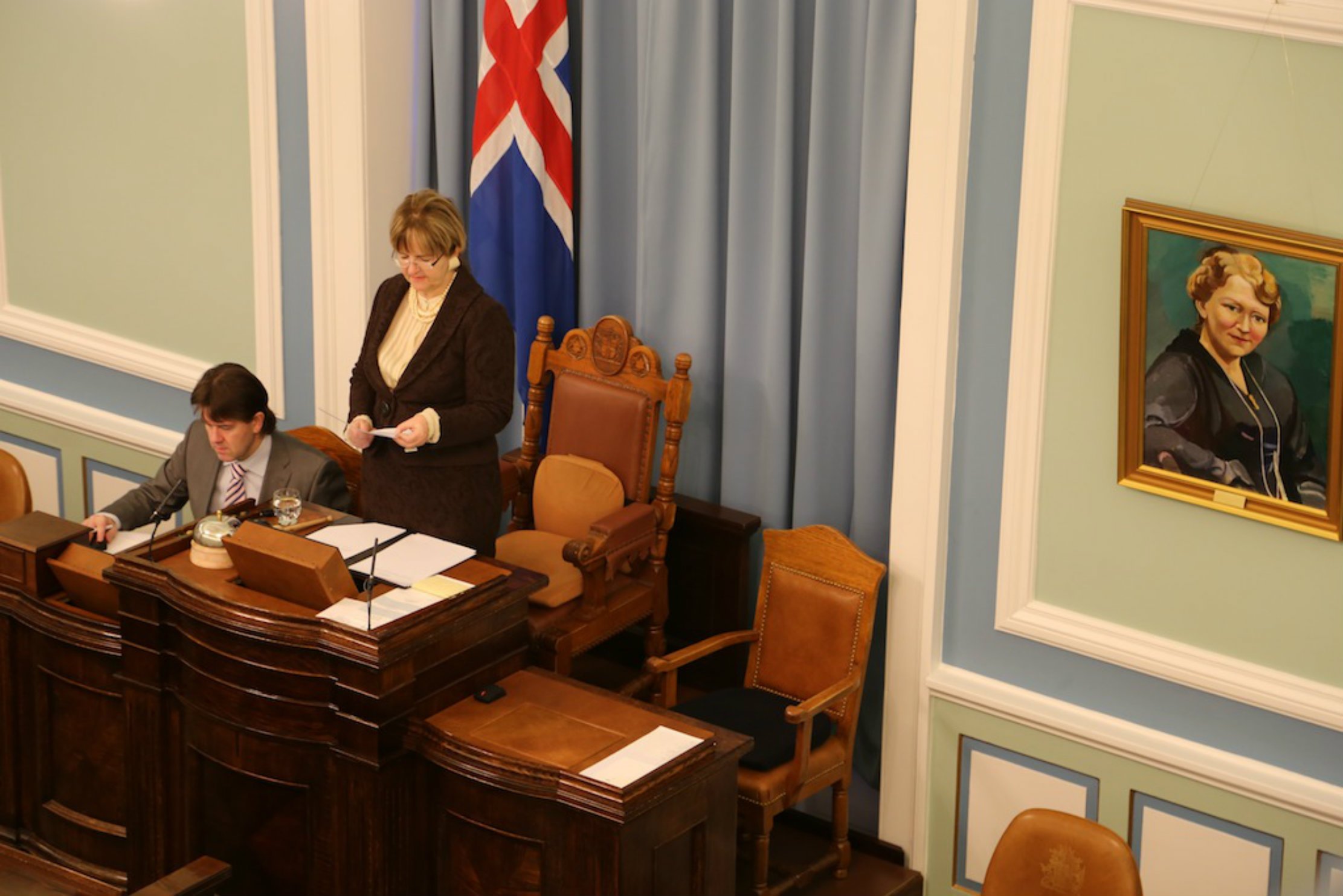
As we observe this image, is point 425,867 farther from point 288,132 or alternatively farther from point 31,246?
Answer: point 31,246

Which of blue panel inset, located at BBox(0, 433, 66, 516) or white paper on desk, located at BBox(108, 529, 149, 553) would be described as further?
blue panel inset, located at BBox(0, 433, 66, 516)

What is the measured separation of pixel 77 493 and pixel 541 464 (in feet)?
8.21

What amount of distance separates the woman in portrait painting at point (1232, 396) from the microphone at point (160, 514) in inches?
105

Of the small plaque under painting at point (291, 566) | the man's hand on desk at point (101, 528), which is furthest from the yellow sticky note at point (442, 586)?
the man's hand on desk at point (101, 528)

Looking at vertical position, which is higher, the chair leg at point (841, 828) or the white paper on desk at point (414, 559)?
the white paper on desk at point (414, 559)

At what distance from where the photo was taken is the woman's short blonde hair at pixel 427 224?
4.87m

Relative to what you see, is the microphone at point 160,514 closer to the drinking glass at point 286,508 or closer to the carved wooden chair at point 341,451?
the drinking glass at point 286,508

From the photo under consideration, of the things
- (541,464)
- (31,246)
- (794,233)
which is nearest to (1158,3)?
(794,233)

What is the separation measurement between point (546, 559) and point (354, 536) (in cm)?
100

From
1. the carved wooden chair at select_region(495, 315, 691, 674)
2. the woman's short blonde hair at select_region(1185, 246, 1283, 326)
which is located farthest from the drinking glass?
the woman's short blonde hair at select_region(1185, 246, 1283, 326)

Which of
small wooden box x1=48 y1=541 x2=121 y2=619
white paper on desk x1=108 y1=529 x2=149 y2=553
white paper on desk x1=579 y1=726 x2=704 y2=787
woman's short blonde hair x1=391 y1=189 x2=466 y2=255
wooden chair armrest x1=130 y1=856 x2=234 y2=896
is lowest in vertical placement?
wooden chair armrest x1=130 y1=856 x2=234 y2=896

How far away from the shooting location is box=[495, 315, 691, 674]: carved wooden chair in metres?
5.54

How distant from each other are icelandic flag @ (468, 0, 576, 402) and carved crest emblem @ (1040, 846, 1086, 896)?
273 centimetres

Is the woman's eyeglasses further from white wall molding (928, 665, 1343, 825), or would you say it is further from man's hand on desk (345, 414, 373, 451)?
white wall molding (928, 665, 1343, 825)
